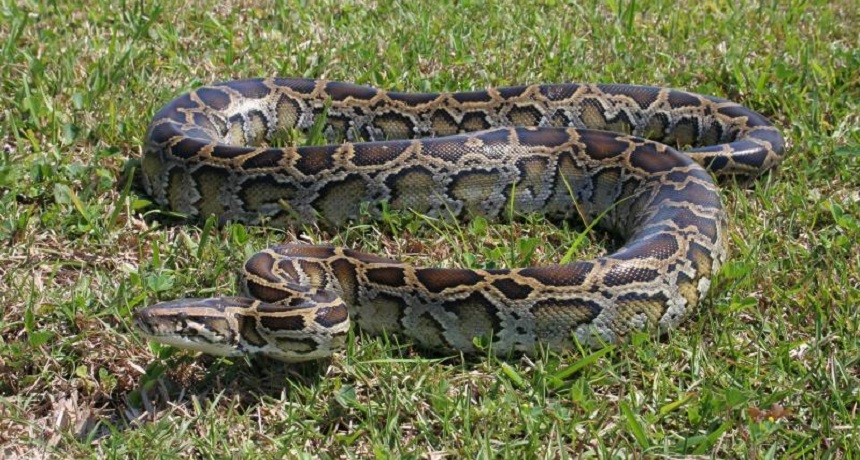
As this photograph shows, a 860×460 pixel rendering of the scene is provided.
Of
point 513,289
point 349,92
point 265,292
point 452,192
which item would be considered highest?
Answer: point 513,289

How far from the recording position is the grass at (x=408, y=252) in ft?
19.2

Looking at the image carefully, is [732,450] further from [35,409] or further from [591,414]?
[35,409]

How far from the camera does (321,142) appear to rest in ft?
31.0

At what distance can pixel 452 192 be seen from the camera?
8297 millimetres

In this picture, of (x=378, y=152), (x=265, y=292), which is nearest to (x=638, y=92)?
(x=378, y=152)

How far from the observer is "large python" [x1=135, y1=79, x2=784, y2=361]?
648 centimetres

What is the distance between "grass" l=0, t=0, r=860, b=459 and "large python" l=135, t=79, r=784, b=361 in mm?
226

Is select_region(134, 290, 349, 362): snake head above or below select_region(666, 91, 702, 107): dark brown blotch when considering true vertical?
above

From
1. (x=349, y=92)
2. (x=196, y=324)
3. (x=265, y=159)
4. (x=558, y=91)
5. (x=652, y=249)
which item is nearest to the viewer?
(x=196, y=324)

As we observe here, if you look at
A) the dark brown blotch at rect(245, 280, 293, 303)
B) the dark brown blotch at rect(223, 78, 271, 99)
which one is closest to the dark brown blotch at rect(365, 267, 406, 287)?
the dark brown blotch at rect(245, 280, 293, 303)

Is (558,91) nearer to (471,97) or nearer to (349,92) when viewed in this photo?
(471,97)

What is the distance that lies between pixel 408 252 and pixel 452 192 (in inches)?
29.5

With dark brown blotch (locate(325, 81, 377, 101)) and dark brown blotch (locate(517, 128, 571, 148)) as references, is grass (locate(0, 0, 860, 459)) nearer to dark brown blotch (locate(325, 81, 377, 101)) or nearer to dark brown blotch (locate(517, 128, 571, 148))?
dark brown blotch (locate(325, 81, 377, 101))

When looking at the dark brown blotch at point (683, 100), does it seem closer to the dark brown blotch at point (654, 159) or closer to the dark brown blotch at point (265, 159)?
the dark brown blotch at point (654, 159)
